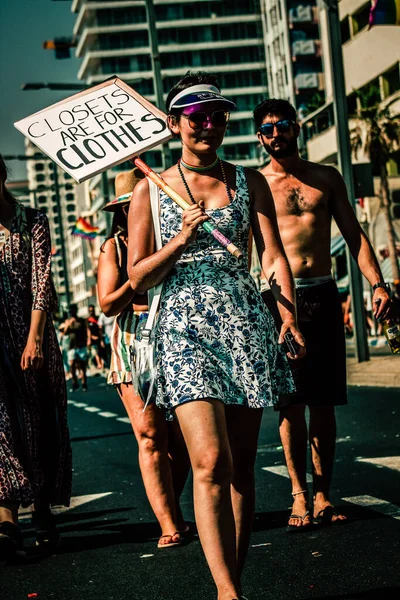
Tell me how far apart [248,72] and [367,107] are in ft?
285

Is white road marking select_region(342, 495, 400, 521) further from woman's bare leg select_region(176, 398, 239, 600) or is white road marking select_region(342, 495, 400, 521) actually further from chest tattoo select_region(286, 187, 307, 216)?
woman's bare leg select_region(176, 398, 239, 600)

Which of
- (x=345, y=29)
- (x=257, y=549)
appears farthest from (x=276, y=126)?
(x=345, y=29)

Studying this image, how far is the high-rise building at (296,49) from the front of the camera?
349 feet

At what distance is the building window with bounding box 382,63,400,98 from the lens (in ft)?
167

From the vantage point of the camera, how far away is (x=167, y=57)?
447 ft

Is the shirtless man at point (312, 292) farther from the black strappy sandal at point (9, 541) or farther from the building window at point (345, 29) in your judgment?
the building window at point (345, 29)

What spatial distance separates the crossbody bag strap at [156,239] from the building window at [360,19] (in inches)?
1976

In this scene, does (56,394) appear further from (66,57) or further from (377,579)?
(66,57)

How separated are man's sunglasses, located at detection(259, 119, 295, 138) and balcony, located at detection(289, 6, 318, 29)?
334ft

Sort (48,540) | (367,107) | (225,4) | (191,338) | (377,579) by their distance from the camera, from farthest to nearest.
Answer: (225,4) < (367,107) < (48,540) < (377,579) < (191,338)

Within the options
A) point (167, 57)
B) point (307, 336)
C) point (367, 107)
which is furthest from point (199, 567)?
point (167, 57)

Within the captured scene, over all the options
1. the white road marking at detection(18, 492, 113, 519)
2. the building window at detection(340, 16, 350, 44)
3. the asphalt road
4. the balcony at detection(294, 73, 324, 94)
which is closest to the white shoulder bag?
the asphalt road

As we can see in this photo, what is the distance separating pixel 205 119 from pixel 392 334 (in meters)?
2.31

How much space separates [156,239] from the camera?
15.8 feet
